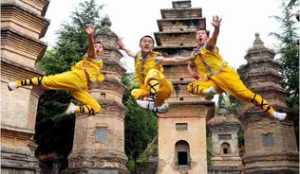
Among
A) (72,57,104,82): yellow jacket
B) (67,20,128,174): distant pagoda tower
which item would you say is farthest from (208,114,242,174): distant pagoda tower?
(72,57,104,82): yellow jacket

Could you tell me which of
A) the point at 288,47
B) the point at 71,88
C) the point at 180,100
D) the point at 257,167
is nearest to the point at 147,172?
the point at 180,100

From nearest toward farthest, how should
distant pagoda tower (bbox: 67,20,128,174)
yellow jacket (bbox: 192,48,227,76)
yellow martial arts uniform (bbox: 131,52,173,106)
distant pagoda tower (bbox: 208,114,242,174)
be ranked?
yellow martial arts uniform (bbox: 131,52,173,106)
yellow jacket (bbox: 192,48,227,76)
distant pagoda tower (bbox: 67,20,128,174)
distant pagoda tower (bbox: 208,114,242,174)

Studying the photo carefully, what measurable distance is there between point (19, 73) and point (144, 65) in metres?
5.80

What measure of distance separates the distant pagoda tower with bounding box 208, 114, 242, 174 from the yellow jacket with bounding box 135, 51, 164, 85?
19.3 m

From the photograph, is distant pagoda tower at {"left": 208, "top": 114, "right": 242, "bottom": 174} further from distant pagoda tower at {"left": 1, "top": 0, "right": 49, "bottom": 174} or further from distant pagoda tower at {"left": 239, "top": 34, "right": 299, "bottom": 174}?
distant pagoda tower at {"left": 1, "top": 0, "right": 49, "bottom": 174}

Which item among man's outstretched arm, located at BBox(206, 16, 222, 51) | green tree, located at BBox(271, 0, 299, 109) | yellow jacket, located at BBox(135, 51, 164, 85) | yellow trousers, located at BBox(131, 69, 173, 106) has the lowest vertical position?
yellow trousers, located at BBox(131, 69, 173, 106)

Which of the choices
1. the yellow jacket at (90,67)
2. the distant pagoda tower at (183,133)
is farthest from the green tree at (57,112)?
the yellow jacket at (90,67)

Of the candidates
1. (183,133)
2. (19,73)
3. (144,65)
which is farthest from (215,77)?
(183,133)

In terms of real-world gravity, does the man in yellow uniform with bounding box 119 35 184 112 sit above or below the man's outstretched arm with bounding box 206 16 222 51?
below

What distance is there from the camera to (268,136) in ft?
60.5

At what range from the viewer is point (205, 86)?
25.9ft

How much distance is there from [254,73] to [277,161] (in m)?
4.37

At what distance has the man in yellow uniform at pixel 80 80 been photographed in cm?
811

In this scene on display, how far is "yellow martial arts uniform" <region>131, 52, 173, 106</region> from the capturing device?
7.67m
